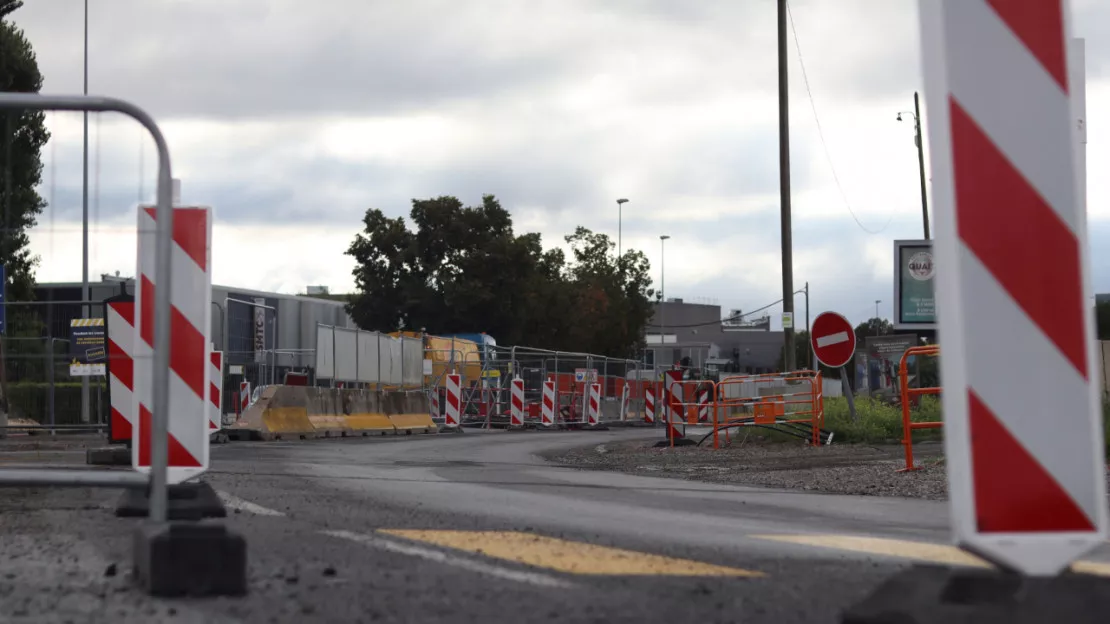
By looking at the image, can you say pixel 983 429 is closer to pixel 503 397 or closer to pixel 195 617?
pixel 195 617

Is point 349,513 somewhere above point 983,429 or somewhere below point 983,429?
below

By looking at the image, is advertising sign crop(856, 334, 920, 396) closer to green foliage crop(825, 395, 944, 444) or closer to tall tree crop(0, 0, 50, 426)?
green foliage crop(825, 395, 944, 444)

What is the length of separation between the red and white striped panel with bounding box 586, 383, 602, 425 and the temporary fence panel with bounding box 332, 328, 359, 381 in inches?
502

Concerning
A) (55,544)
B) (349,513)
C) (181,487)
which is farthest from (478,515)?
(55,544)

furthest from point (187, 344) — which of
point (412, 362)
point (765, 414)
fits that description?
point (412, 362)

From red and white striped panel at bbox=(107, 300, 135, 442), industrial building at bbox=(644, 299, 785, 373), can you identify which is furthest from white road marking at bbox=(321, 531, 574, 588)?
industrial building at bbox=(644, 299, 785, 373)

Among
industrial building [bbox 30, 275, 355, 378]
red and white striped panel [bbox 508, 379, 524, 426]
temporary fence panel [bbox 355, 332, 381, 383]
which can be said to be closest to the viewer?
industrial building [bbox 30, 275, 355, 378]

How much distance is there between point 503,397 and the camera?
129 feet

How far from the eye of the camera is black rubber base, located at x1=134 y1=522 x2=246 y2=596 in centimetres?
484

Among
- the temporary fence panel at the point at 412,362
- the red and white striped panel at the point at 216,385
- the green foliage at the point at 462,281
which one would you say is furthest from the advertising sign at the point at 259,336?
the green foliage at the point at 462,281

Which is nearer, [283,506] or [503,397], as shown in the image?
[283,506]

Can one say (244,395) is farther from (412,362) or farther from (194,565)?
(194,565)

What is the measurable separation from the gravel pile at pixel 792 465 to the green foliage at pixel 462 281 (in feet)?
149

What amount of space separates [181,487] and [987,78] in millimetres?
5039
